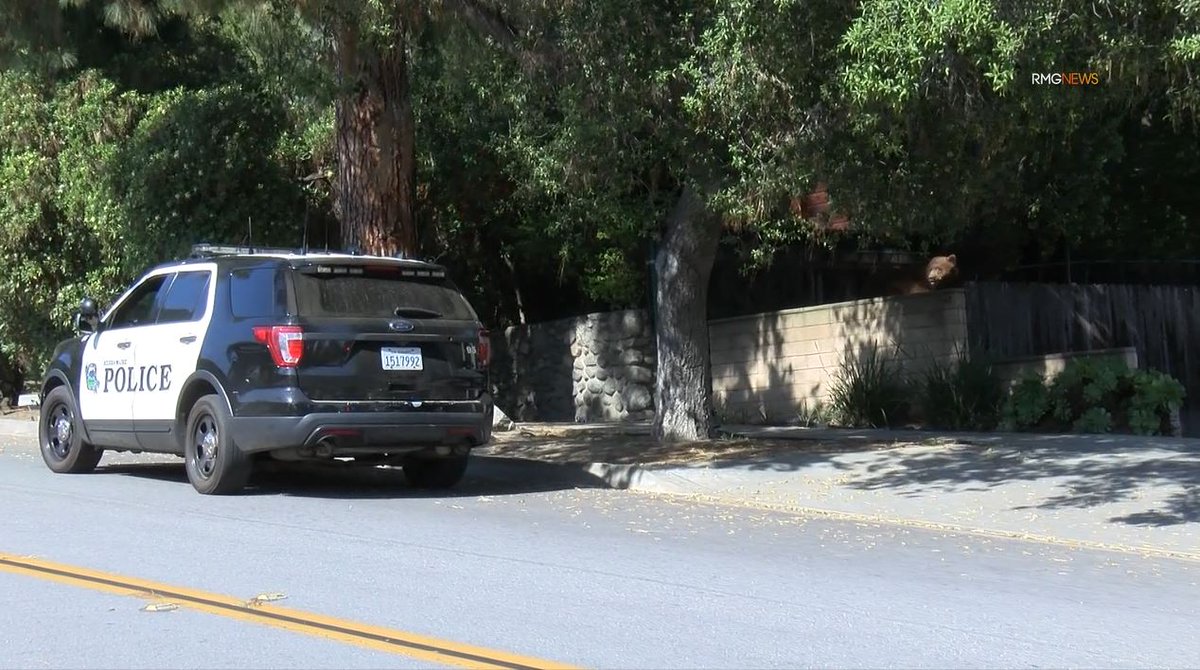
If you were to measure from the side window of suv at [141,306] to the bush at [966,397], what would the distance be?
8.54 m

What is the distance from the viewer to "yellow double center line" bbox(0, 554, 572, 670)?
246 inches

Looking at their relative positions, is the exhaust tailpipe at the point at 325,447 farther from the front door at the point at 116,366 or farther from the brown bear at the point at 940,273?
the brown bear at the point at 940,273

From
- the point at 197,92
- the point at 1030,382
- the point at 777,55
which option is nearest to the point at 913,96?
the point at 777,55

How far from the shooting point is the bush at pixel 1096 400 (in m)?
14.8

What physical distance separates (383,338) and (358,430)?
0.74m

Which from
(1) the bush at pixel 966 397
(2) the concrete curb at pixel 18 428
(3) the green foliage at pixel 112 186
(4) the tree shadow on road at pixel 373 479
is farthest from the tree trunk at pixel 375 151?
(2) the concrete curb at pixel 18 428

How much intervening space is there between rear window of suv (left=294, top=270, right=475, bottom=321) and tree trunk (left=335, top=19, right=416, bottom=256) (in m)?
3.20

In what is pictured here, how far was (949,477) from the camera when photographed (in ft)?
39.5

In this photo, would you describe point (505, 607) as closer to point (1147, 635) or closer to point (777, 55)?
point (1147, 635)

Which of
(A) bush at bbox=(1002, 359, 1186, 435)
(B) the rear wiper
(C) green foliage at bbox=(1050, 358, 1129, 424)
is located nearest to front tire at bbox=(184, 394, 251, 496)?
(B) the rear wiper

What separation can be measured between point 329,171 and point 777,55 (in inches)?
333

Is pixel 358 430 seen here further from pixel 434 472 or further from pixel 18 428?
pixel 18 428

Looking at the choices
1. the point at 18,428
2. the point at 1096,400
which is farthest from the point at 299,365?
the point at 18,428

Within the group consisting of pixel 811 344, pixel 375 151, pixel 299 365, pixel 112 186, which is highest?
pixel 112 186
